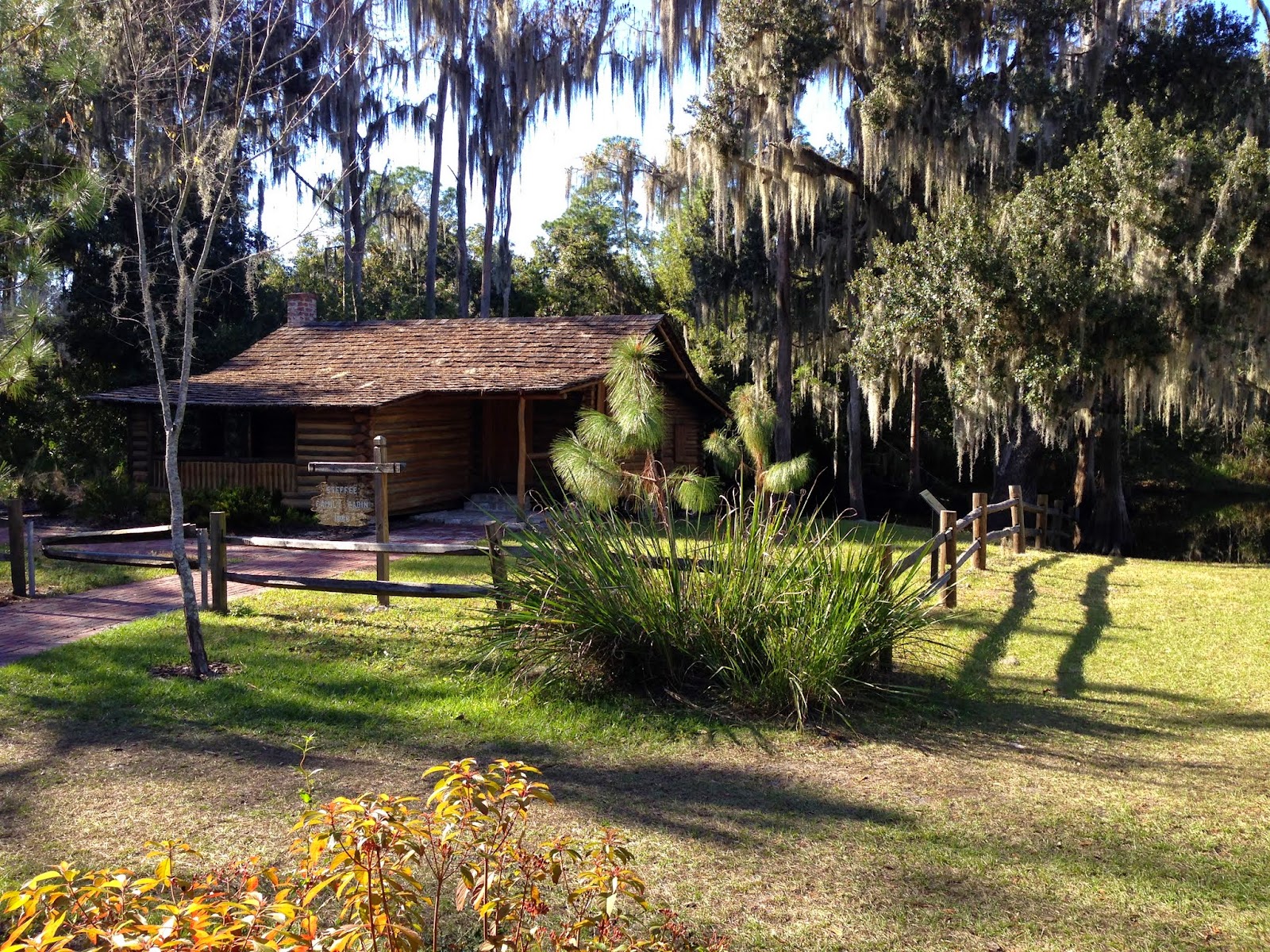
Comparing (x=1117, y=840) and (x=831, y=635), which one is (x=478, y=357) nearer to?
(x=831, y=635)

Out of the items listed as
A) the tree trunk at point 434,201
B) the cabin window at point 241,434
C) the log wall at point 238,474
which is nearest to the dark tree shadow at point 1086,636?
the log wall at point 238,474

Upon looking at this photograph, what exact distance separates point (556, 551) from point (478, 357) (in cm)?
1357

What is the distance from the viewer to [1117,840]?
469cm

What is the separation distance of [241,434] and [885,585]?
1738 centimetres

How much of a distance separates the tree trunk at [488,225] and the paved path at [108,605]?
17537 mm

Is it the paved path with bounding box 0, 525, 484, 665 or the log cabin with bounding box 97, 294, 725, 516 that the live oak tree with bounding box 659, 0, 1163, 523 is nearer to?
the log cabin with bounding box 97, 294, 725, 516

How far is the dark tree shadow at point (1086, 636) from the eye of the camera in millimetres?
7703

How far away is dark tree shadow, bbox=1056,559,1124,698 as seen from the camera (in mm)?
7703

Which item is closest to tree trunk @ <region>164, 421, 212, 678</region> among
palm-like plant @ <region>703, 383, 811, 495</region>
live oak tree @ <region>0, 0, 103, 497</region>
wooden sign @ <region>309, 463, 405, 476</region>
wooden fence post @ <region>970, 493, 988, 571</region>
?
wooden sign @ <region>309, 463, 405, 476</region>

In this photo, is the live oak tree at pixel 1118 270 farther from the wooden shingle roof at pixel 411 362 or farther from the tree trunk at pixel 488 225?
the tree trunk at pixel 488 225

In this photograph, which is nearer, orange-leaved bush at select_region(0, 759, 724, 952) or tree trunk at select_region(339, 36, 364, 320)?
orange-leaved bush at select_region(0, 759, 724, 952)

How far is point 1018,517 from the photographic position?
1509 centimetres

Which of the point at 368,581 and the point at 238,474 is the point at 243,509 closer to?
the point at 238,474

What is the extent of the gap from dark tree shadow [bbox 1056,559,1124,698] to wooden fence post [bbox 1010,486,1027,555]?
4.86 ft
